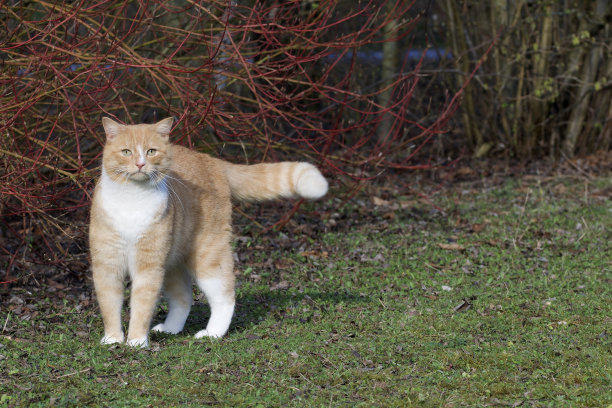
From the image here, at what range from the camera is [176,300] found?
5.15 meters

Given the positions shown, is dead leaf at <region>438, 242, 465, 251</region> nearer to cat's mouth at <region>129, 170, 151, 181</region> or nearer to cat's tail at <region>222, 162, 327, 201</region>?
cat's tail at <region>222, 162, 327, 201</region>

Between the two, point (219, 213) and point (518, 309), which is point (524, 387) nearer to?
point (518, 309)

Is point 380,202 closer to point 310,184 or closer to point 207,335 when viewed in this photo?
point 310,184

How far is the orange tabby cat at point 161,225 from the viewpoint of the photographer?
14.8 feet

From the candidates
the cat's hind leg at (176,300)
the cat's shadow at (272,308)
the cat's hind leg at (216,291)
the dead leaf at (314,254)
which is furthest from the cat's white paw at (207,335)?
the dead leaf at (314,254)

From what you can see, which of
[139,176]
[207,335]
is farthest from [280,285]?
[139,176]

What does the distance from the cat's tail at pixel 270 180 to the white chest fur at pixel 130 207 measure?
2.90 feet

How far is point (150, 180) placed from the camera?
4.51 meters

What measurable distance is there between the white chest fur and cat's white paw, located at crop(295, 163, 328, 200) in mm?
983

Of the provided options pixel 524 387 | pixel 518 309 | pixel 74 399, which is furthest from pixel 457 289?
pixel 74 399

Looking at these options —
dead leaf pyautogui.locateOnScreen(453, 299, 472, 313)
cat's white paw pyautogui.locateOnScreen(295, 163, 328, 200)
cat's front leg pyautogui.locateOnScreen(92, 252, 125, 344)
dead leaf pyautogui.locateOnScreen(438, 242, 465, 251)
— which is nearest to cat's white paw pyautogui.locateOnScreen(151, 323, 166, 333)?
cat's front leg pyautogui.locateOnScreen(92, 252, 125, 344)

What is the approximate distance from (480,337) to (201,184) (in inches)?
80.3

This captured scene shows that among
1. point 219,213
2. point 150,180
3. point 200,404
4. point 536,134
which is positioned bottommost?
point 536,134

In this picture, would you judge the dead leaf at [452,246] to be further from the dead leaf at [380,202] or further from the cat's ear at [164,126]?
the cat's ear at [164,126]
